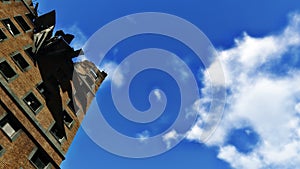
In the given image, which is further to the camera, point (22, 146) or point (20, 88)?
point (20, 88)

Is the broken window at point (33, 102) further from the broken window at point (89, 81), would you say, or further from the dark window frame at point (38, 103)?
the broken window at point (89, 81)

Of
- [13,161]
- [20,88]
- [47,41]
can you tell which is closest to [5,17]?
[47,41]

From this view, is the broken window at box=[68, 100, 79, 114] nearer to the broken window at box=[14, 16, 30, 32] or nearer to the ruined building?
the ruined building

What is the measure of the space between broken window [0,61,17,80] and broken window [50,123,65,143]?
6.13 m

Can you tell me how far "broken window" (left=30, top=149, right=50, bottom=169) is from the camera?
26.7 metres

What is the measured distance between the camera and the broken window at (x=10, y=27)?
3009 cm

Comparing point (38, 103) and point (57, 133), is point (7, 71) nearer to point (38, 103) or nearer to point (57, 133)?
point (38, 103)

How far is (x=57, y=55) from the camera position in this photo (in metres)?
33.8

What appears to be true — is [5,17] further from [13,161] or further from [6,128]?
[13,161]

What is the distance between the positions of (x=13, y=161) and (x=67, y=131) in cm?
800

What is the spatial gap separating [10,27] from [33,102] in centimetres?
812

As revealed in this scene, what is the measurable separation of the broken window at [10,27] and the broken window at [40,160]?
1178 centimetres

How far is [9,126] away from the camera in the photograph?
2545cm

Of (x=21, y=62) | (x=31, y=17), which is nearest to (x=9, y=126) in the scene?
(x=21, y=62)
